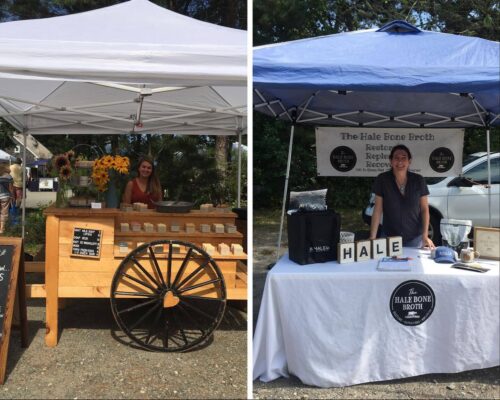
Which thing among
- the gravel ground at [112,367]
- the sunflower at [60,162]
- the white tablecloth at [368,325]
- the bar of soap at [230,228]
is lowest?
the gravel ground at [112,367]

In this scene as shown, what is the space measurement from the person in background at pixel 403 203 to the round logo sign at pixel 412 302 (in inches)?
27.5

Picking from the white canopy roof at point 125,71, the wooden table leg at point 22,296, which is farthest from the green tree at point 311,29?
the wooden table leg at point 22,296

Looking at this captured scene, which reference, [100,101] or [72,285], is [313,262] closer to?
[72,285]

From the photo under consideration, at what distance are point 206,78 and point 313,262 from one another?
117 centimetres

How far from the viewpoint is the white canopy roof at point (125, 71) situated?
2.65 m

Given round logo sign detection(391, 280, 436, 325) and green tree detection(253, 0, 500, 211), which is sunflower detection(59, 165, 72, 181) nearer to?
round logo sign detection(391, 280, 436, 325)

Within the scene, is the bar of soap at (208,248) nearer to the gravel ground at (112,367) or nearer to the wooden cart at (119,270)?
the wooden cart at (119,270)

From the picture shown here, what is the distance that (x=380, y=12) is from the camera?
11.5m

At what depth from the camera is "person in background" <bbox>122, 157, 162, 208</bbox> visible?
4.62m

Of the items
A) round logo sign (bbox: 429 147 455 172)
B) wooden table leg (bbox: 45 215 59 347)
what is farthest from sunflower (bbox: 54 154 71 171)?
round logo sign (bbox: 429 147 455 172)

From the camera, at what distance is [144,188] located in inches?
185

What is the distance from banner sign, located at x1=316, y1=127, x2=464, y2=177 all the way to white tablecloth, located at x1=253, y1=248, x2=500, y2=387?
96.7 inches

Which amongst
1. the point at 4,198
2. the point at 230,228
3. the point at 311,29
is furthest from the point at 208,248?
the point at 311,29

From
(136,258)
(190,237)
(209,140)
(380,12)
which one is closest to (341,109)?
(190,237)
